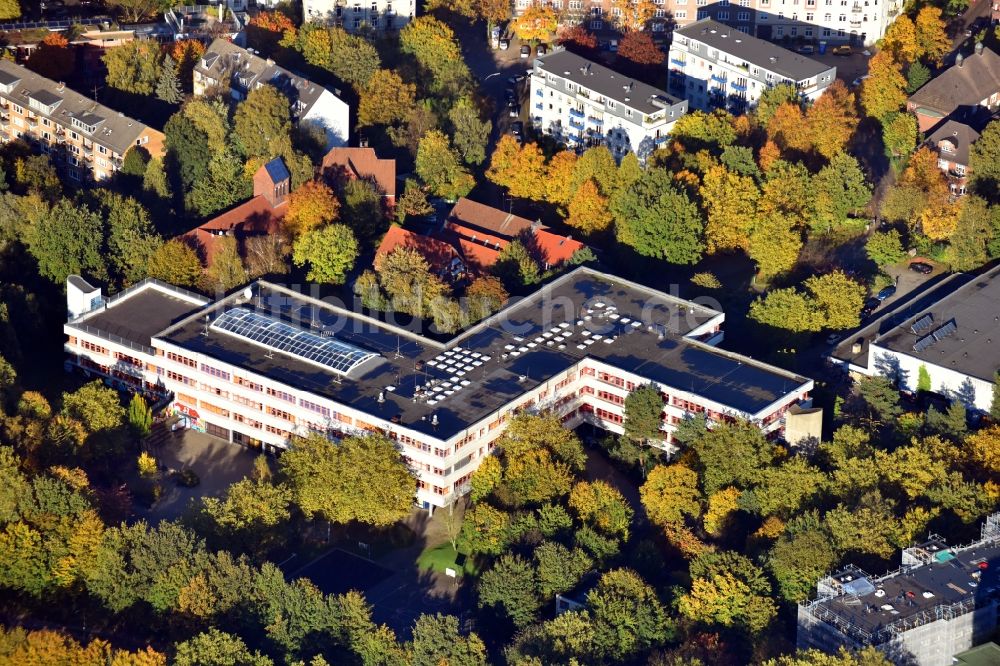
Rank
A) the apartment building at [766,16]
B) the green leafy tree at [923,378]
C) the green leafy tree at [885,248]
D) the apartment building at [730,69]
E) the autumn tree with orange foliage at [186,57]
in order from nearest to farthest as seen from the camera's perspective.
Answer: the green leafy tree at [923,378] < the green leafy tree at [885,248] < the apartment building at [730,69] < the autumn tree with orange foliage at [186,57] < the apartment building at [766,16]

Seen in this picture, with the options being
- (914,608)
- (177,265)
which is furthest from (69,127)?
(914,608)

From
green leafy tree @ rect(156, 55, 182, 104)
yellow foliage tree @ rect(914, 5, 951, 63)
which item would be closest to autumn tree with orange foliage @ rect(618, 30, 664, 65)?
yellow foliage tree @ rect(914, 5, 951, 63)

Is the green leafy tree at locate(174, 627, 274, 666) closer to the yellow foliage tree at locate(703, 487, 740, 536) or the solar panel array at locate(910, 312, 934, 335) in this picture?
the yellow foliage tree at locate(703, 487, 740, 536)

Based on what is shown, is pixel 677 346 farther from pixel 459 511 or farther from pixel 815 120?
Answer: pixel 815 120

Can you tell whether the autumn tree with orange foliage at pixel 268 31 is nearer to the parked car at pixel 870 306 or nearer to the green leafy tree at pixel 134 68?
the green leafy tree at pixel 134 68

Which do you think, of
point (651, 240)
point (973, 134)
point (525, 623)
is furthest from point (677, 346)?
point (973, 134)

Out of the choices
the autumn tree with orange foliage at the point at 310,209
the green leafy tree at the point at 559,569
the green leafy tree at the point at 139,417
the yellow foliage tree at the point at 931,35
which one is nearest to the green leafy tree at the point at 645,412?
the green leafy tree at the point at 559,569
